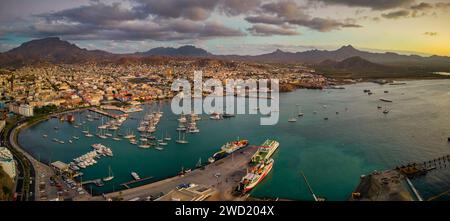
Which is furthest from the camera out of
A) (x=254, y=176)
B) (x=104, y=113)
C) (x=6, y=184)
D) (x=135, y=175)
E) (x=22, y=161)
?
(x=104, y=113)

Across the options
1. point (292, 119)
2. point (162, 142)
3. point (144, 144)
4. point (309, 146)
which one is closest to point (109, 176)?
point (144, 144)

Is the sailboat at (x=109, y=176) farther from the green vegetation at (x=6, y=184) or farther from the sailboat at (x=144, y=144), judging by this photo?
the sailboat at (x=144, y=144)

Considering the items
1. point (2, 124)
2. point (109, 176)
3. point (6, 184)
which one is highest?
point (2, 124)

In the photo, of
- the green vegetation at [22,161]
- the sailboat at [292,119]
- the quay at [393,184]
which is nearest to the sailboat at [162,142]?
the green vegetation at [22,161]

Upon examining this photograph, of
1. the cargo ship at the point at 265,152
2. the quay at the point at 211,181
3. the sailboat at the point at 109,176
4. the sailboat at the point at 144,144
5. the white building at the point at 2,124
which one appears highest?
the white building at the point at 2,124

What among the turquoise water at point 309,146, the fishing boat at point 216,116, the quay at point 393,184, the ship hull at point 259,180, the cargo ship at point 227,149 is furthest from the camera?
the fishing boat at point 216,116

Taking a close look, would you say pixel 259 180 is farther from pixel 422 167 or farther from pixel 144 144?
pixel 144 144

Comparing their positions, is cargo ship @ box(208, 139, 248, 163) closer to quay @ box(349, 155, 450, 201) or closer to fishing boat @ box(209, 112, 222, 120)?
quay @ box(349, 155, 450, 201)
